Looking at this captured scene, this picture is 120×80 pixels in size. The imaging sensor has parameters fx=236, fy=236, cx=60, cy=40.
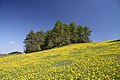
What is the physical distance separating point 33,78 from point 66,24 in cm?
7499

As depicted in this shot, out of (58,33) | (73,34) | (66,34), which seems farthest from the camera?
(73,34)

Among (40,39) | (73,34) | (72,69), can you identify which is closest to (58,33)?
(73,34)

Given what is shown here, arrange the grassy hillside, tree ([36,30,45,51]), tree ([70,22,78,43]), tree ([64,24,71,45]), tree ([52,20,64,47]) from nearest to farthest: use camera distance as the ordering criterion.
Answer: the grassy hillside → tree ([52,20,64,47]) → tree ([64,24,71,45]) → tree ([70,22,78,43]) → tree ([36,30,45,51])

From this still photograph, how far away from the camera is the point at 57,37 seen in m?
82.1

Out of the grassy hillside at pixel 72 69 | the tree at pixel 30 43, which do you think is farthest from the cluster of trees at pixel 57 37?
the grassy hillside at pixel 72 69

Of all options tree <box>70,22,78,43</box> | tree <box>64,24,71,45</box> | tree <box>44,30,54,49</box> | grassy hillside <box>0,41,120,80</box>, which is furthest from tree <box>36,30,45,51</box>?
grassy hillside <box>0,41,120,80</box>

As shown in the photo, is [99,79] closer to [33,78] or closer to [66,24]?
[33,78]

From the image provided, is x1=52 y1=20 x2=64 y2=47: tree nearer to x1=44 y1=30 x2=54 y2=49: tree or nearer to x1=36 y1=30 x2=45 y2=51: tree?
x1=44 y1=30 x2=54 y2=49: tree

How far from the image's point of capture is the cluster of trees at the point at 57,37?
82500 mm

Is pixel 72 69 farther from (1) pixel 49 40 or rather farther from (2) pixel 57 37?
(1) pixel 49 40

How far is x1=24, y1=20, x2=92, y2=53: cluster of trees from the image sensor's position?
8250cm

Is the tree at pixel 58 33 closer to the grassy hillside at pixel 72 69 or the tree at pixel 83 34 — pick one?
the tree at pixel 83 34

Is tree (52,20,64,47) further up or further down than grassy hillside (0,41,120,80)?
further up

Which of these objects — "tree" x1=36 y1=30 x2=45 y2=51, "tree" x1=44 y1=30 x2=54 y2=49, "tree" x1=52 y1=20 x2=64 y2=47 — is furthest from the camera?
"tree" x1=36 y1=30 x2=45 y2=51
